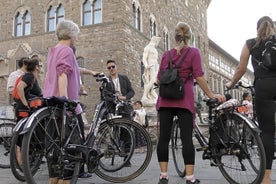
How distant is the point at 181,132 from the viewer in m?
4.11

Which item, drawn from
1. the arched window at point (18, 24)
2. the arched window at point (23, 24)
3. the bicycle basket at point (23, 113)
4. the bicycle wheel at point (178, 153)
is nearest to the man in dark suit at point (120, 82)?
the bicycle basket at point (23, 113)

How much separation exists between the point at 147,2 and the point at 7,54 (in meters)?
9.66

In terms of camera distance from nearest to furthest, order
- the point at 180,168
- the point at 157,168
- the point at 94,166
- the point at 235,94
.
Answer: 1. the point at 94,166
2. the point at 180,168
3. the point at 157,168
4. the point at 235,94

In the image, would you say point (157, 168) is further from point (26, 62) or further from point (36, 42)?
point (36, 42)

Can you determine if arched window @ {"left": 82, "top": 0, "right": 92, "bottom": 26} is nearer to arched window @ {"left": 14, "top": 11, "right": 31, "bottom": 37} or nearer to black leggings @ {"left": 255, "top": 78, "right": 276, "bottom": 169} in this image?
arched window @ {"left": 14, "top": 11, "right": 31, "bottom": 37}

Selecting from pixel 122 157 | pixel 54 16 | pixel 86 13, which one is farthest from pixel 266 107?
pixel 54 16

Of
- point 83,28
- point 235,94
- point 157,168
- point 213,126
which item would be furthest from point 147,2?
point 235,94

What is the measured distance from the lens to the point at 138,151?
457 centimetres

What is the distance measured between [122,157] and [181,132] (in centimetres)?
81

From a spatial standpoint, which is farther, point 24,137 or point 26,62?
point 26,62

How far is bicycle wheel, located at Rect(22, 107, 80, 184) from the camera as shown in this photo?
3.34 meters

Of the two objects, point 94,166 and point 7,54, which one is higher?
point 7,54

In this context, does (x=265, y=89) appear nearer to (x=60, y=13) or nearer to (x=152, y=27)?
(x=60, y=13)

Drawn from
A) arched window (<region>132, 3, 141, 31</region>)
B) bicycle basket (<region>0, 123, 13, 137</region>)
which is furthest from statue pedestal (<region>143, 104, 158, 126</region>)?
arched window (<region>132, 3, 141, 31</region>)
